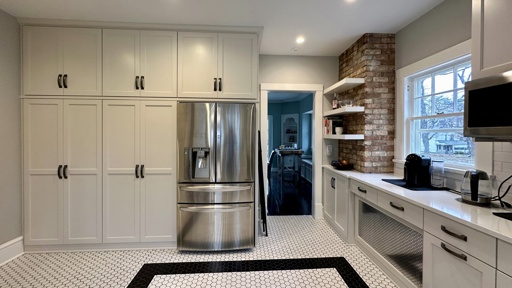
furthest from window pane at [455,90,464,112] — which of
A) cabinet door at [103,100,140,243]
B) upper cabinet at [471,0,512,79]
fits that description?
cabinet door at [103,100,140,243]

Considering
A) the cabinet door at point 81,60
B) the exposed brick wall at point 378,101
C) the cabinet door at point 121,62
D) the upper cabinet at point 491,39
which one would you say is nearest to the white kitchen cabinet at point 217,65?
the cabinet door at point 121,62

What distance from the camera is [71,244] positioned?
2.74m

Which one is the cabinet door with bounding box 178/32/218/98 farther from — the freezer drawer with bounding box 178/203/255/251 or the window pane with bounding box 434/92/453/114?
the window pane with bounding box 434/92/453/114

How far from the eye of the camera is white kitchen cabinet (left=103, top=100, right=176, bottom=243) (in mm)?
2725

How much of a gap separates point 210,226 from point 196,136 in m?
1.00

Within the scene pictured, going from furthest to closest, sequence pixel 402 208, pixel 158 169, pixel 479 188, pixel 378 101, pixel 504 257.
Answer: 1. pixel 378 101
2. pixel 158 169
3. pixel 402 208
4. pixel 479 188
5. pixel 504 257

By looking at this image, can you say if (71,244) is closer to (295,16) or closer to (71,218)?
(71,218)

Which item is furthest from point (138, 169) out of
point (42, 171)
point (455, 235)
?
point (455, 235)

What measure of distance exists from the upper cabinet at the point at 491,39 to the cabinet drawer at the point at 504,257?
3.19 feet

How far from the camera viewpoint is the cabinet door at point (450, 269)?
133 cm

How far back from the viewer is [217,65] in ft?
9.16

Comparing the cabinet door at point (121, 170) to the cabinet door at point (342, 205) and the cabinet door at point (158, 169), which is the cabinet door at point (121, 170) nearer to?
the cabinet door at point (158, 169)

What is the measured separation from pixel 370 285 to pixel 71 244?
3108 mm

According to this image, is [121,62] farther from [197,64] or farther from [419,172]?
[419,172]
